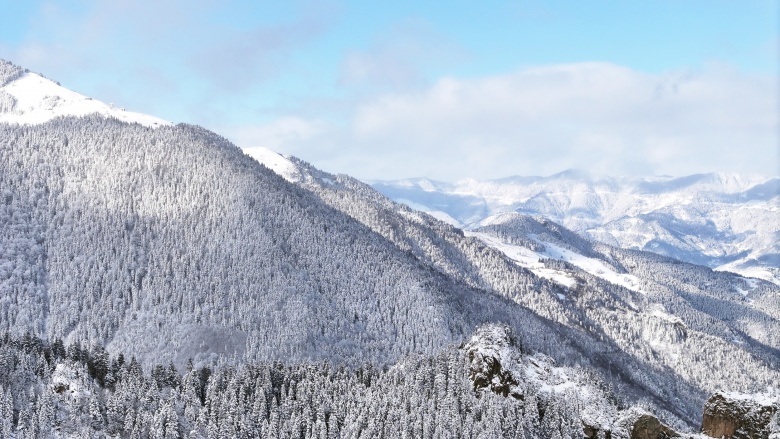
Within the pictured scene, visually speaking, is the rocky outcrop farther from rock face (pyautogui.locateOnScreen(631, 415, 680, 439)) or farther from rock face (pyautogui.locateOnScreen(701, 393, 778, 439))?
rock face (pyautogui.locateOnScreen(701, 393, 778, 439))

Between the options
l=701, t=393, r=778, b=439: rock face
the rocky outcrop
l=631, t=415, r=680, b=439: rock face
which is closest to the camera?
l=701, t=393, r=778, b=439: rock face

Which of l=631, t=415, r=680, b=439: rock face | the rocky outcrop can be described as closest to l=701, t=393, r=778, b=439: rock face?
l=631, t=415, r=680, b=439: rock face

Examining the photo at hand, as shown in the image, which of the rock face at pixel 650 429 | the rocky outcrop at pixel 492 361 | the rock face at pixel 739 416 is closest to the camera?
the rock face at pixel 739 416

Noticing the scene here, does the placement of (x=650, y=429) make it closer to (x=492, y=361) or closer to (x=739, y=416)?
(x=739, y=416)

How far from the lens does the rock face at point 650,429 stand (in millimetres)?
131250

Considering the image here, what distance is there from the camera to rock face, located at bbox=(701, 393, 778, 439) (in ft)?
364

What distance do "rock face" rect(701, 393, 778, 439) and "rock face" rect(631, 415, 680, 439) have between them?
8.84 metres

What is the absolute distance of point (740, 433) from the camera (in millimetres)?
114688

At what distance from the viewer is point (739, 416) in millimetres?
115062

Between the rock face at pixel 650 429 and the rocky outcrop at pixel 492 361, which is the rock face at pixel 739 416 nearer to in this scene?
the rock face at pixel 650 429

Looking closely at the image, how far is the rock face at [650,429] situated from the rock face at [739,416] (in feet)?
29.0

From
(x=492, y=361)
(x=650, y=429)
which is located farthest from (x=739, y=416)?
(x=492, y=361)

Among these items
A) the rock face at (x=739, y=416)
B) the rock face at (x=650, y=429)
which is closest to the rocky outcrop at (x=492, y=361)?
the rock face at (x=650, y=429)

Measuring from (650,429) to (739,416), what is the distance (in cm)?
2195
